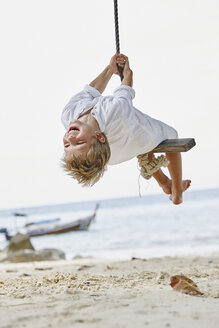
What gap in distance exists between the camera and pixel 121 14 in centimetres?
1037

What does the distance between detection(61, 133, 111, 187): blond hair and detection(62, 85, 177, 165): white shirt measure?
4.3 inches

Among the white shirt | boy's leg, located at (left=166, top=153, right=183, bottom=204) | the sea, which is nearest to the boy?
the white shirt

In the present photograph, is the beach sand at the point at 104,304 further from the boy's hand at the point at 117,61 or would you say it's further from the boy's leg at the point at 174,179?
the boy's hand at the point at 117,61

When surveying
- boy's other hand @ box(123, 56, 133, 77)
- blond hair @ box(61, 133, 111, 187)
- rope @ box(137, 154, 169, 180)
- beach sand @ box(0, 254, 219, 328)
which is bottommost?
beach sand @ box(0, 254, 219, 328)

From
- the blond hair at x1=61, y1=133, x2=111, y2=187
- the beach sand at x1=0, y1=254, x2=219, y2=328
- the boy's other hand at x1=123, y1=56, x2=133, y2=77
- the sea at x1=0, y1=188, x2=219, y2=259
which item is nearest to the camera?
the beach sand at x1=0, y1=254, x2=219, y2=328

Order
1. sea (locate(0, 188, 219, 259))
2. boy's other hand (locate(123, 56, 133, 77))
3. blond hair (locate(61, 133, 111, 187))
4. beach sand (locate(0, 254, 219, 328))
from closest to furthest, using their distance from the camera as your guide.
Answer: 1. beach sand (locate(0, 254, 219, 328))
2. blond hair (locate(61, 133, 111, 187))
3. boy's other hand (locate(123, 56, 133, 77))
4. sea (locate(0, 188, 219, 259))

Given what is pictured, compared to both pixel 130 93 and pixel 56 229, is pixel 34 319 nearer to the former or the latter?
pixel 130 93

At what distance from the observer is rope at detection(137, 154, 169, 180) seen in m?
3.04

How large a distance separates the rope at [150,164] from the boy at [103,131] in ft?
0.51

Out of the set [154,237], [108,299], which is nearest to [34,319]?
[108,299]

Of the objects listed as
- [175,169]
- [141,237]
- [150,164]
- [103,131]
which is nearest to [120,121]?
[103,131]

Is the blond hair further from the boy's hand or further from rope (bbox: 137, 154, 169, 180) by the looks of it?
the boy's hand

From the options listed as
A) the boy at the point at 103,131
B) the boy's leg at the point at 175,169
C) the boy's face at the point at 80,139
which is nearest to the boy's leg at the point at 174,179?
the boy's leg at the point at 175,169

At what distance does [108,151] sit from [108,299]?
81 cm
